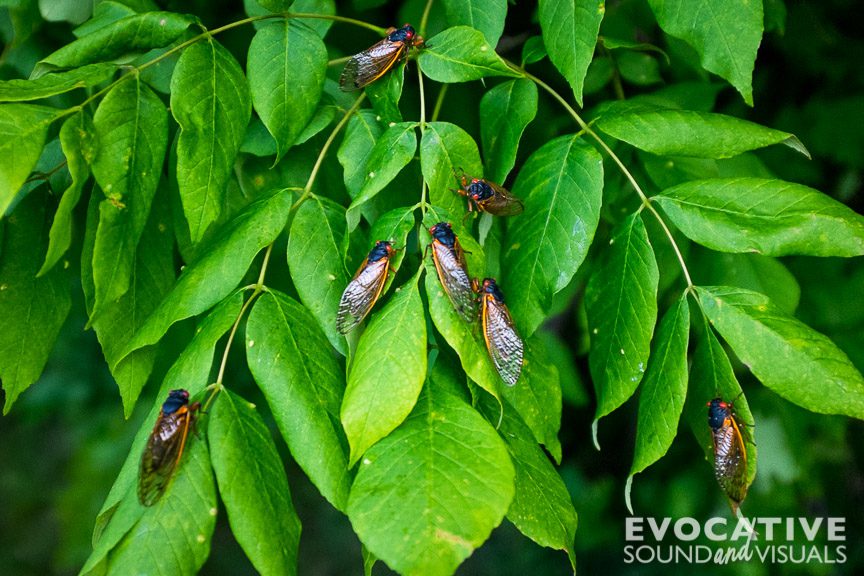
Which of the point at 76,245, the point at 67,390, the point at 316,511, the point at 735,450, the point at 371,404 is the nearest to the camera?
the point at 371,404

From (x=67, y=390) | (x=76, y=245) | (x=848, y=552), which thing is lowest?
(x=848, y=552)

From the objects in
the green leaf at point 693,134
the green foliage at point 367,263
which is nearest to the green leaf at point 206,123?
the green foliage at point 367,263

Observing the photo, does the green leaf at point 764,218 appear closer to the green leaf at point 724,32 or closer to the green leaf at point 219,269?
the green leaf at point 724,32

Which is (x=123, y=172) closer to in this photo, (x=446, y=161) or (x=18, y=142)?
(x=18, y=142)

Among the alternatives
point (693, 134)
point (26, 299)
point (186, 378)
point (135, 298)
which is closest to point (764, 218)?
A: point (693, 134)

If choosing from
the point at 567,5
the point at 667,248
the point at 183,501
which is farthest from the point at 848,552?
the point at 183,501

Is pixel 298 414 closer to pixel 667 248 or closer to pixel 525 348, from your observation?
pixel 525 348
